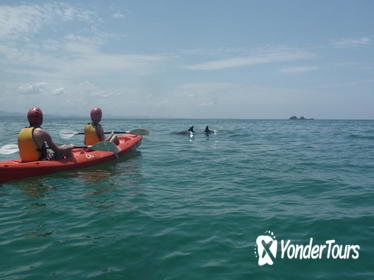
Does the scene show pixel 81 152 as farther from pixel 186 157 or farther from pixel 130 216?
pixel 130 216

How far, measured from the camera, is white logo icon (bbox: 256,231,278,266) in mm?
4051

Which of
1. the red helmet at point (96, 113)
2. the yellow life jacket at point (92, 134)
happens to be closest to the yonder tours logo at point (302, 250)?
the red helmet at point (96, 113)

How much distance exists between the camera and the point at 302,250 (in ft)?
14.1

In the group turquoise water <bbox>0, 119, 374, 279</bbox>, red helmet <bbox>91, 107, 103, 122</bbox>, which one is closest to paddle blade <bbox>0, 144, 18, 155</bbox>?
turquoise water <bbox>0, 119, 374, 279</bbox>

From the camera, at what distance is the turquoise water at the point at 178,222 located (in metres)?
3.81

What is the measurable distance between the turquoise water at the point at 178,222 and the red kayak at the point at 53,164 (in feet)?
0.86

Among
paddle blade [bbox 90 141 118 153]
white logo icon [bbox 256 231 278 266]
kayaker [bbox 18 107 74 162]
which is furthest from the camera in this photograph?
paddle blade [bbox 90 141 118 153]

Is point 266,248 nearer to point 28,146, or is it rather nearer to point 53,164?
point 53,164

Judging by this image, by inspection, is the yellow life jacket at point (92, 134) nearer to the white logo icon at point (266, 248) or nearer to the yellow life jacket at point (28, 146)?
the yellow life jacket at point (28, 146)

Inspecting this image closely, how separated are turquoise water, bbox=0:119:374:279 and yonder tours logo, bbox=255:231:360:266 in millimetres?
101

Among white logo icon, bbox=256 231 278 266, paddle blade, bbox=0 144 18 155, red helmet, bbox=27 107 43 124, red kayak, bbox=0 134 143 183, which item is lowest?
white logo icon, bbox=256 231 278 266

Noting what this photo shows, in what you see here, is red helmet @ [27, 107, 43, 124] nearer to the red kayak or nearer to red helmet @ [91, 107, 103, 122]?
the red kayak

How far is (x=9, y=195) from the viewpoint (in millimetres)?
7109

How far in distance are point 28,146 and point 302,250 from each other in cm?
771
